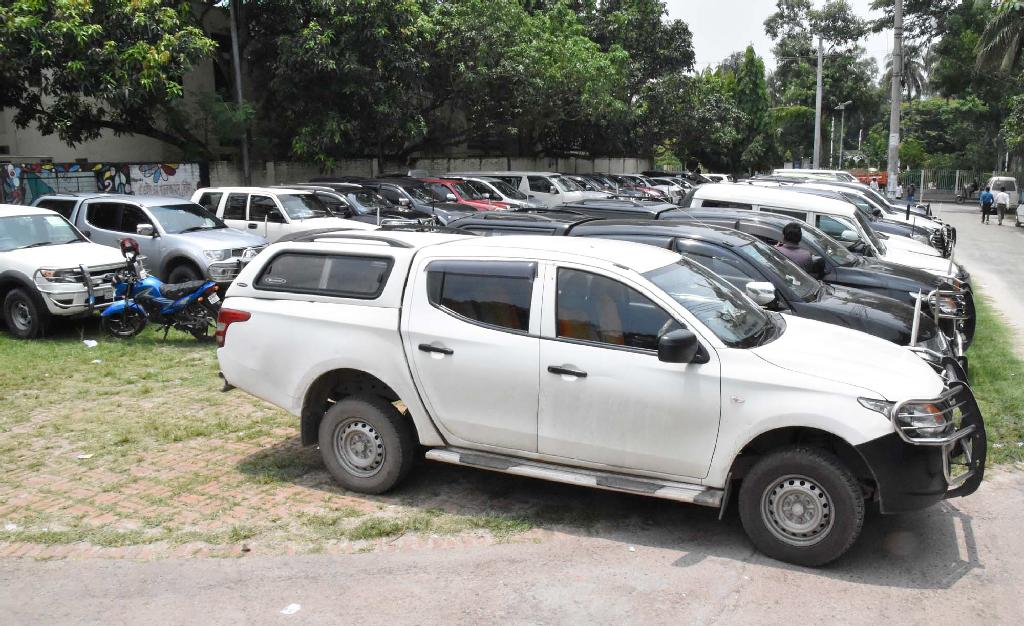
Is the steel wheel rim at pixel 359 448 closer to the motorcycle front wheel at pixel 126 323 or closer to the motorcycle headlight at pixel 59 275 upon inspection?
the motorcycle front wheel at pixel 126 323

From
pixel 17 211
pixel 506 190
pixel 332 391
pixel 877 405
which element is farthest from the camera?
pixel 506 190

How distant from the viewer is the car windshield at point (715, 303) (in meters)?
5.53

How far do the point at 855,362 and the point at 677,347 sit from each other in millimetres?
1120

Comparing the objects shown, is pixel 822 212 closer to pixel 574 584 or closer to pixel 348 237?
pixel 348 237

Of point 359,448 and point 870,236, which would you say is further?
point 870,236

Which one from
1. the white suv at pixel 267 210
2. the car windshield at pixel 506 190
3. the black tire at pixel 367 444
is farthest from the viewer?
the car windshield at pixel 506 190

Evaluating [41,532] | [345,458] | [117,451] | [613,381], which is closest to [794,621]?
[613,381]

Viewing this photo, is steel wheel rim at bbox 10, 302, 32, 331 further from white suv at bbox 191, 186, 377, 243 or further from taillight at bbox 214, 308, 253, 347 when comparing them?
taillight at bbox 214, 308, 253, 347

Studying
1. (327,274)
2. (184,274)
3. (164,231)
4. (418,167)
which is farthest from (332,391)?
(418,167)

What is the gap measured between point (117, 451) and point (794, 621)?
5474 millimetres

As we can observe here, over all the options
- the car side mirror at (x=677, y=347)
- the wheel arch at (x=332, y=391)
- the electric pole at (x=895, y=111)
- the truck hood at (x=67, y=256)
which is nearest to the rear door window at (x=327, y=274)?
the wheel arch at (x=332, y=391)

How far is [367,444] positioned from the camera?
6.33m

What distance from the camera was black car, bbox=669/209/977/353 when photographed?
9.40 meters

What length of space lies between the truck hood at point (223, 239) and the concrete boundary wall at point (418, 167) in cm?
1182
